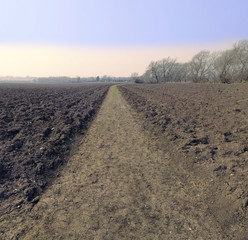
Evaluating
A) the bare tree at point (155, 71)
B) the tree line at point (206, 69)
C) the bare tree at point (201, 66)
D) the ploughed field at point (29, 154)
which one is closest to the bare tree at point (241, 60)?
the tree line at point (206, 69)

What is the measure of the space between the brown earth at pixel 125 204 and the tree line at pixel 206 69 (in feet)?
159

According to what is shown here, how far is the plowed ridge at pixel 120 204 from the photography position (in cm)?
390

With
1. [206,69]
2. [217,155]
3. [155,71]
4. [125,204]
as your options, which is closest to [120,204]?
[125,204]

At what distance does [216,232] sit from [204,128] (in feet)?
22.2

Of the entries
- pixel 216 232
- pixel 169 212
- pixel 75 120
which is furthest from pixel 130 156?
pixel 75 120

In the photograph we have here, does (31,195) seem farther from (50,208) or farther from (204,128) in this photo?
(204,128)

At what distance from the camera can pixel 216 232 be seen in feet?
12.8

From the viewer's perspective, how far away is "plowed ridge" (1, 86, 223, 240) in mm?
3898

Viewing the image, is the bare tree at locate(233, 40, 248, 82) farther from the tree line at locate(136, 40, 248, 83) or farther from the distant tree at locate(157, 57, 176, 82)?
the distant tree at locate(157, 57, 176, 82)

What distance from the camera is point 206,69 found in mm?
75062

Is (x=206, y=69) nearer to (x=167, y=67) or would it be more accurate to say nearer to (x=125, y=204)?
(x=167, y=67)

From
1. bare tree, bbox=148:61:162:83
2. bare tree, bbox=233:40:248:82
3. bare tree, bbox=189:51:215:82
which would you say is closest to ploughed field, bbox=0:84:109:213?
bare tree, bbox=233:40:248:82

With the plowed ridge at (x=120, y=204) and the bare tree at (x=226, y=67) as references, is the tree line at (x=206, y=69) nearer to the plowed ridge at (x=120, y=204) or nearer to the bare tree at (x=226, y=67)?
the bare tree at (x=226, y=67)

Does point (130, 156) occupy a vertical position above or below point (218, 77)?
below
